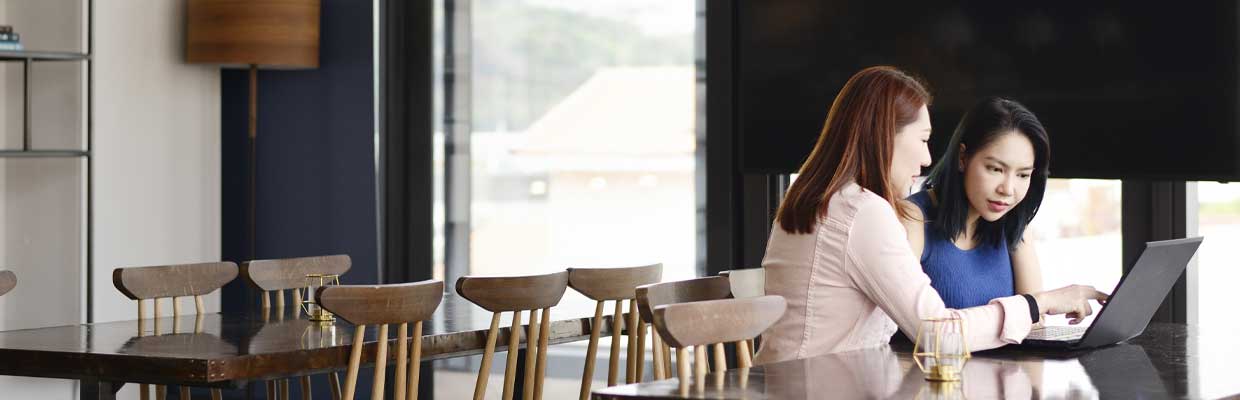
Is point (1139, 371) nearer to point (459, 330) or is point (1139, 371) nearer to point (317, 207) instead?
point (459, 330)

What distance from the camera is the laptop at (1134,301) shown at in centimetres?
256

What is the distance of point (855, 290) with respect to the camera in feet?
8.38

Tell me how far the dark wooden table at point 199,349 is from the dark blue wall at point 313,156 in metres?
1.82

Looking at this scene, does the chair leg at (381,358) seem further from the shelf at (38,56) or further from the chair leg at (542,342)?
the shelf at (38,56)

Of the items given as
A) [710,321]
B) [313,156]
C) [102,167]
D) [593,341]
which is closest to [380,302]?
[593,341]

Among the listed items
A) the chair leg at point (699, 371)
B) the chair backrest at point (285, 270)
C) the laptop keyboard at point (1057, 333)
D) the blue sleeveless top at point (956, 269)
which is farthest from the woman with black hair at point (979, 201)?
the chair backrest at point (285, 270)

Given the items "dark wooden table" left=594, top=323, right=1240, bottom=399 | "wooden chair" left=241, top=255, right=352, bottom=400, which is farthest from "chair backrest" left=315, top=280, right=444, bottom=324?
"dark wooden table" left=594, top=323, right=1240, bottom=399

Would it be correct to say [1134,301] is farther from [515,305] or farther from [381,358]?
[381,358]

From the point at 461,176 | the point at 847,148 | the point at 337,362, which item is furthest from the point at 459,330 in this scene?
the point at 461,176

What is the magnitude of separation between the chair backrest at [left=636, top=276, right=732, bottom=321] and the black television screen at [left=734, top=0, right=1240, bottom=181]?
1179 mm

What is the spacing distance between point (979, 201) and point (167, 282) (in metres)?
2.03

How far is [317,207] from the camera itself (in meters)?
5.52

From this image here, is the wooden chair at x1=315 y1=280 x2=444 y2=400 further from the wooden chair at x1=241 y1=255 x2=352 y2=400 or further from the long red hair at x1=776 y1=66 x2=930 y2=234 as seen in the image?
the long red hair at x1=776 y1=66 x2=930 y2=234

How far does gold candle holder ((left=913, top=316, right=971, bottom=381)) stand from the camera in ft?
7.11
